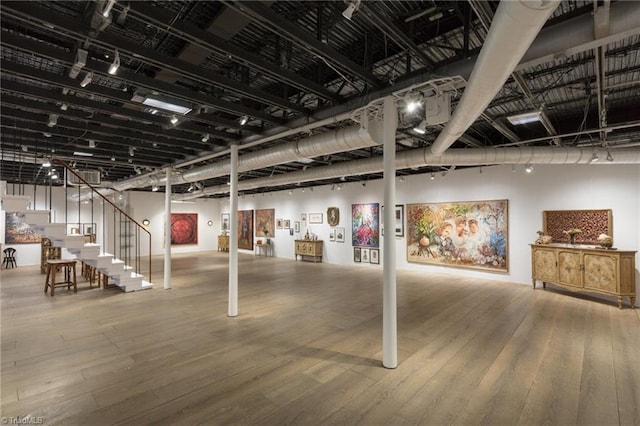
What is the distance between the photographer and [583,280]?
6012 millimetres

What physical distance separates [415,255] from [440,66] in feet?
24.2

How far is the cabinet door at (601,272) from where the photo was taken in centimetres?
559

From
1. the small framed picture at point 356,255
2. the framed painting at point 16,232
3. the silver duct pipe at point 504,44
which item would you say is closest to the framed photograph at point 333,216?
the small framed picture at point 356,255

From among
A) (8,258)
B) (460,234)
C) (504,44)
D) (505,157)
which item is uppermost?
(505,157)

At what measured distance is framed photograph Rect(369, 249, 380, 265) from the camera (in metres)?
10.3

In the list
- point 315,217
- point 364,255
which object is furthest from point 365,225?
point 315,217

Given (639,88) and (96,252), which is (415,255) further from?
(96,252)

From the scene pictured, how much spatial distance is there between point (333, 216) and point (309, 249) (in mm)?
1741

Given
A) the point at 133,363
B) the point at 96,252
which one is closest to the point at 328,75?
the point at 133,363

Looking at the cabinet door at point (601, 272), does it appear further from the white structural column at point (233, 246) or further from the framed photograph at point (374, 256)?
the white structural column at point (233, 246)

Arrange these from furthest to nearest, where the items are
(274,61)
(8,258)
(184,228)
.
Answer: (184,228)
(8,258)
(274,61)

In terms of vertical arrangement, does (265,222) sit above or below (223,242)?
above

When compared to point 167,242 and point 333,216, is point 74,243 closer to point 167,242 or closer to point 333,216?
point 167,242

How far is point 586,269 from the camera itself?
235 inches
